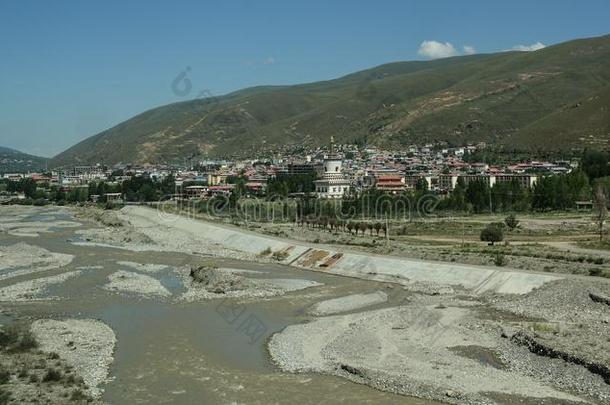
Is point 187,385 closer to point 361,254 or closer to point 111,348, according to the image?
point 111,348

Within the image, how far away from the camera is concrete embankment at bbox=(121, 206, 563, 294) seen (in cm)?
3522

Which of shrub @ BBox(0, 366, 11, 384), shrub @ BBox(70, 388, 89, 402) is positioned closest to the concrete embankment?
shrub @ BBox(70, 388, 89, 402)

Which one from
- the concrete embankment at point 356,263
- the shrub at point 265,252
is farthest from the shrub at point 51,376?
the shrub at point 265,252

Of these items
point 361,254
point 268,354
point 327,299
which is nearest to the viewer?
point 268,354

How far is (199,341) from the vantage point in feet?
83.8

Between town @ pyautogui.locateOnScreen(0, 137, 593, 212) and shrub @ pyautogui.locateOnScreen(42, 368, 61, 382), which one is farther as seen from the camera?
town @ pyautogui.locateOnScreen(0, 137, 593, 212)

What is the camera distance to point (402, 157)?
179875 mm

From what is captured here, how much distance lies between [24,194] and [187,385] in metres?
149

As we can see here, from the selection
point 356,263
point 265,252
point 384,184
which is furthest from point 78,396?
point 384,184

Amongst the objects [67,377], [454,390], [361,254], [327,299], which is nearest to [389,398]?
[454,390]

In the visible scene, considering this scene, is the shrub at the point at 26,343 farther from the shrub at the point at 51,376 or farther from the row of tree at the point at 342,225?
the row of tree at the point at 342,225

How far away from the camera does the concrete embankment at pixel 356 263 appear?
35219 millimetres

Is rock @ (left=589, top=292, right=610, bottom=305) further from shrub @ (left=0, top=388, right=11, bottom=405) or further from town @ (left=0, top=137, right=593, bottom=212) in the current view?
town @ (left=0, top=137, right=593, bottom=212)

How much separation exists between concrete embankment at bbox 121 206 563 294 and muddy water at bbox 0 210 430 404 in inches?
91.5
